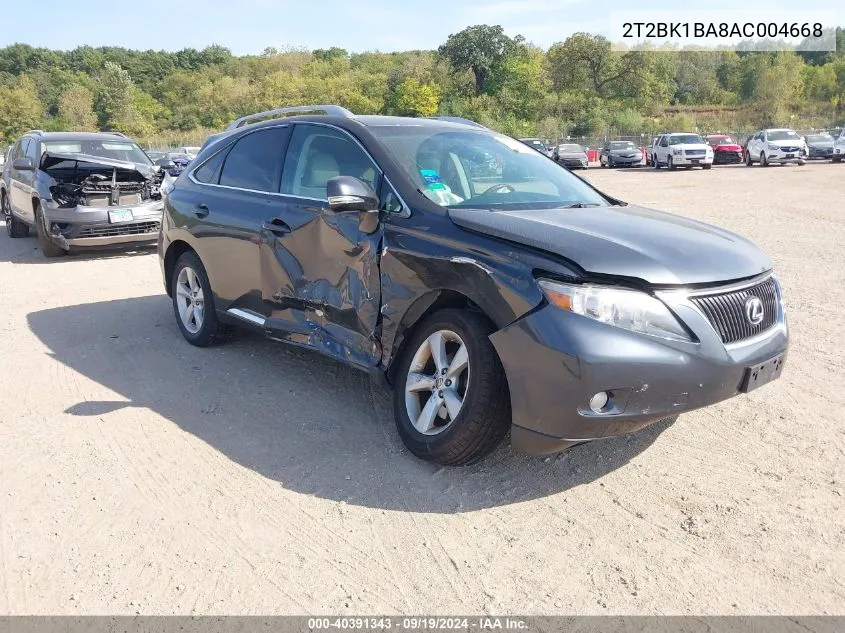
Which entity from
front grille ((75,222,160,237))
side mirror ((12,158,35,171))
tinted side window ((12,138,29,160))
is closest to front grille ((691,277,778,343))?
front grille ((75,222,160,237))

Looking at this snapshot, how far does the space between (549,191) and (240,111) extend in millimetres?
105933

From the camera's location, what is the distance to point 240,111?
103 m

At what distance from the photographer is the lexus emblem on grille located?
11.3 ft

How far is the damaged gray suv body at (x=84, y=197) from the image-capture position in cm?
1068

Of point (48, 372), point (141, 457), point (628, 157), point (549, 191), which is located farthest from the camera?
point (628, 157)

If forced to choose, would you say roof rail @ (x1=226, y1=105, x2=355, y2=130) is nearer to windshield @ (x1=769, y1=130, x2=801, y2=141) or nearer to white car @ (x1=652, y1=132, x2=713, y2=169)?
white car @ (x1=652, y1=132, x2=713, y2=169)

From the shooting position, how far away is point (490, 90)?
94.2 m

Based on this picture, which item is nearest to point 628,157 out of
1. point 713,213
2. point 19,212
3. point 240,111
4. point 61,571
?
point 713,213

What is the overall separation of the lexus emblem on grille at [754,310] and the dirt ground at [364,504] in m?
0.75

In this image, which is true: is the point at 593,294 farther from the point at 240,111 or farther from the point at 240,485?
the point at 240,111


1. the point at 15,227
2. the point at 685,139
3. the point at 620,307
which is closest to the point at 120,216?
the point at 15,227

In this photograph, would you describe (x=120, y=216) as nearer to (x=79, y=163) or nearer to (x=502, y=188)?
(x=79, y=163)

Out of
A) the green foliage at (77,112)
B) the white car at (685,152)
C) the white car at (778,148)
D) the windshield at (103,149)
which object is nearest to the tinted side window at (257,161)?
the windshield at (103,149)

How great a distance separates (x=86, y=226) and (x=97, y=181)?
0.97 meters
